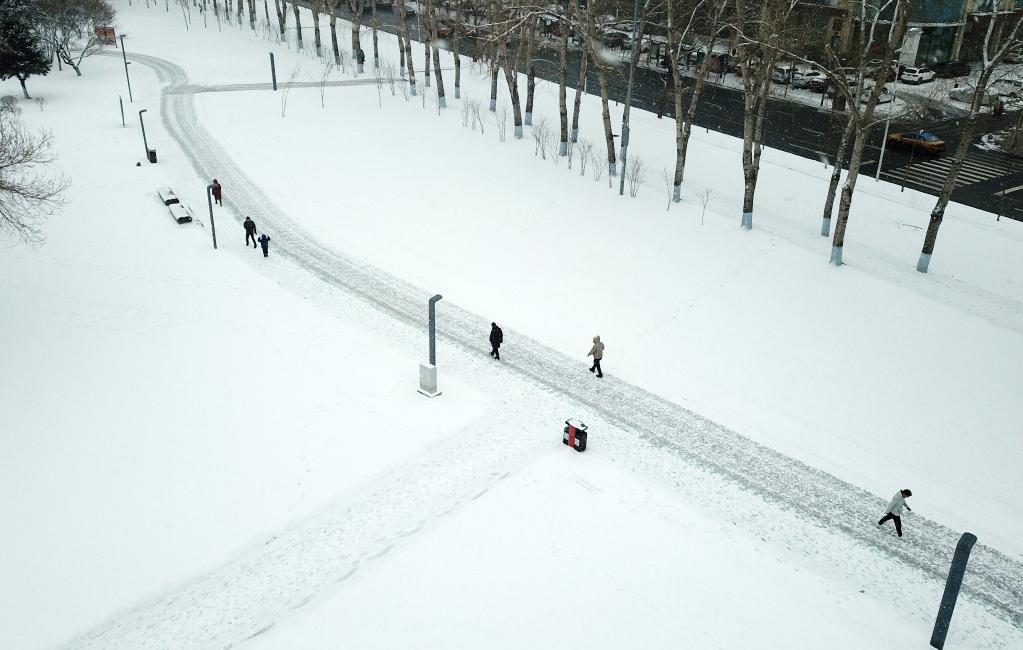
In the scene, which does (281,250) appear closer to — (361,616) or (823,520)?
(361,616)

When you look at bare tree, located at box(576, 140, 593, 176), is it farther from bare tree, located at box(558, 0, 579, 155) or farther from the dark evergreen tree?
the dark evergreen tree

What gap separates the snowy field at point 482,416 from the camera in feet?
39.8

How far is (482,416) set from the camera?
16.7 m

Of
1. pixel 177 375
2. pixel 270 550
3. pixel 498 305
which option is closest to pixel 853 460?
pixel 498 305

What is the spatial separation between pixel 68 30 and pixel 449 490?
48.9 meters

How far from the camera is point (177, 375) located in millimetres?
17797

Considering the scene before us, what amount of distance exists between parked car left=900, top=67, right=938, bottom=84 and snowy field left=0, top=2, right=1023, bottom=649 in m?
24.1

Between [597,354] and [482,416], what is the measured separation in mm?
3251

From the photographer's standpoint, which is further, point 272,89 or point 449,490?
point 272,89

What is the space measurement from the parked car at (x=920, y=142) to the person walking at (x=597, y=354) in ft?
89.2

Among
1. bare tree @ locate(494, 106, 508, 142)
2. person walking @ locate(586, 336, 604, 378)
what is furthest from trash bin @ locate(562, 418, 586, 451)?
bare tree @ locate(494, 106, 508, 142)

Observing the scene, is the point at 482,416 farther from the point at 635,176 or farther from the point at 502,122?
the point at 502,122

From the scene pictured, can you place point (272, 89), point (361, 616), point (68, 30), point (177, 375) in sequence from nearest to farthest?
point (361, 616) → point (177, 375) → point (272, 89) → point (68, 30)

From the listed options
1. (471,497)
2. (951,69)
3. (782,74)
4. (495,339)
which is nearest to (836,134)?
(782,74)
